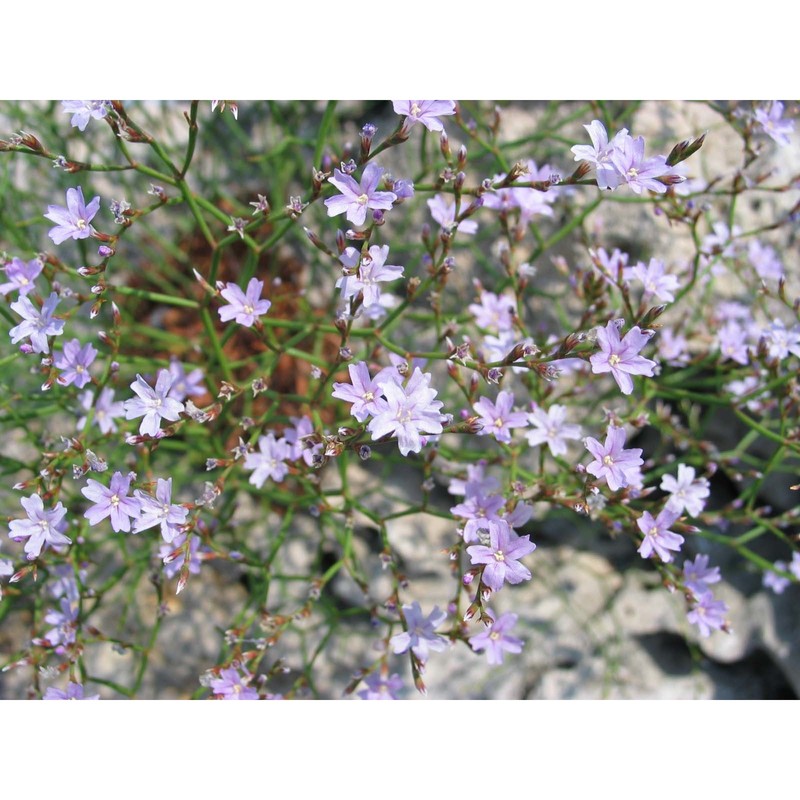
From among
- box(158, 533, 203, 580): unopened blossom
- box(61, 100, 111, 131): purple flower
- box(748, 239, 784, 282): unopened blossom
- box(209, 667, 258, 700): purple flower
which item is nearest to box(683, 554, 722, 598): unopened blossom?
box(748, 239, 784, 282): unopened blossom

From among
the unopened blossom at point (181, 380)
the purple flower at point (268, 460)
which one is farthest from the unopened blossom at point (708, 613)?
the unopened blossom at point (181, 380)

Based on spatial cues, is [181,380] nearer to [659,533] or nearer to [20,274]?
[20,274]

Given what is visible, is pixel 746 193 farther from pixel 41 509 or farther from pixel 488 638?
pixel 41 509

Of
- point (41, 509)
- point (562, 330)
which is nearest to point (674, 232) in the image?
point (562, 330)

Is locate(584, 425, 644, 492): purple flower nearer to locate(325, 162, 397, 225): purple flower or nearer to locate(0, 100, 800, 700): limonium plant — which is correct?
locate(0, 100, 800, 700): limonium plant

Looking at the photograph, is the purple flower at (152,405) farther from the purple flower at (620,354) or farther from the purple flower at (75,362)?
the purple flower at (620,354)

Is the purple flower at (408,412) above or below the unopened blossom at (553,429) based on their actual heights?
below

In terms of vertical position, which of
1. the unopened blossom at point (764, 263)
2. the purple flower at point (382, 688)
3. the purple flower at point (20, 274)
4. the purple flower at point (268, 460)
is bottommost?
the purple flower at point (382, 688)
